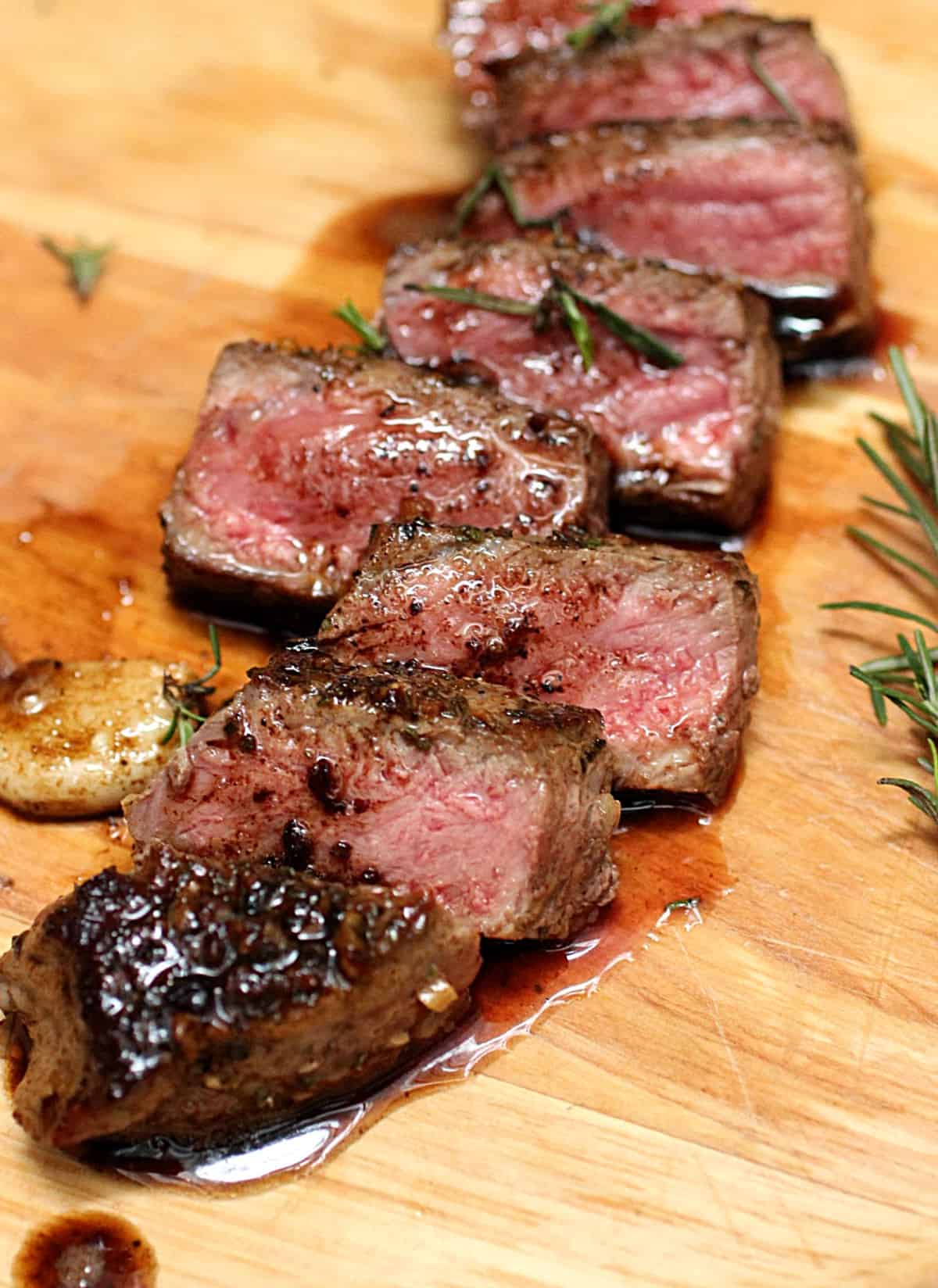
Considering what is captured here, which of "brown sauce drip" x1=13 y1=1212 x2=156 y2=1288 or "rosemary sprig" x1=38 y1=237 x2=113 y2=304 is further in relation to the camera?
"rosemary sprig" x1=38 y1=237 x2=113 y2=304

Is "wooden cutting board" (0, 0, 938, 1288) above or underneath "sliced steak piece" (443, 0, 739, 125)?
underneath

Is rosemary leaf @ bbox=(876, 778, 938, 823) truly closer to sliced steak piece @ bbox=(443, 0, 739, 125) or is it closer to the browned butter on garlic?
the browned butter on garlic

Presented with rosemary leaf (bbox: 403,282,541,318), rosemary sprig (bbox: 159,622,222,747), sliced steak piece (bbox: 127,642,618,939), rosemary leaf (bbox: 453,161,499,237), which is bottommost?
rosemary sprig (bbox: 159,622,222,747)

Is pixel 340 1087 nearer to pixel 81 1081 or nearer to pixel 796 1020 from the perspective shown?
pixel 81 1081

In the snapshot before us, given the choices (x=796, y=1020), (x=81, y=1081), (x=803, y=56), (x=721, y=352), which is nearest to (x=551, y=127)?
(x=803, y=56)

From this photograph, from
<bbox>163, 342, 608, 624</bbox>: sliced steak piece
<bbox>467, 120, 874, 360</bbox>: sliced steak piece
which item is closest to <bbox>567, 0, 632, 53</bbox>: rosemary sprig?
<bbox>467, 120, 874, 360</bbox>: sliced steak piece

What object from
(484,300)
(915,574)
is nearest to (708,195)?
(484,300)
